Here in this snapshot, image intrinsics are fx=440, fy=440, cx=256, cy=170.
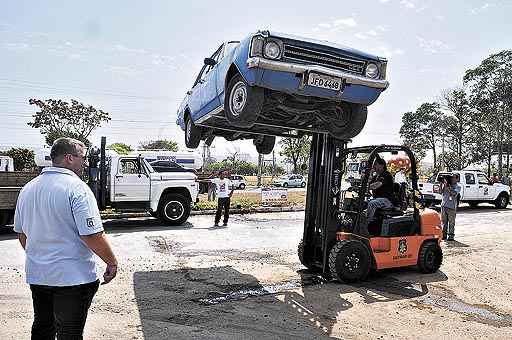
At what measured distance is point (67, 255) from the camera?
9.59ft

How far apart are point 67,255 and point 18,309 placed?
2.92 meters

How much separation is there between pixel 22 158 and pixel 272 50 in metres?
30.4

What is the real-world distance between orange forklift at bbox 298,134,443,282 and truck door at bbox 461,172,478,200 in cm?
1259

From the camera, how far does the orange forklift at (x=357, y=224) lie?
6637 millimetres

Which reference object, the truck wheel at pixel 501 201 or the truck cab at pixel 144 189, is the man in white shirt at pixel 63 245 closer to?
the truck cab at pixel 144 189

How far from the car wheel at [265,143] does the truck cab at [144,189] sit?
196 inches

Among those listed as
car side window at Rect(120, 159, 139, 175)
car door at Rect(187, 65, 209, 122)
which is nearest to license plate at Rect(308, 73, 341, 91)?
car door at Rect(187, 65, 209, 122)

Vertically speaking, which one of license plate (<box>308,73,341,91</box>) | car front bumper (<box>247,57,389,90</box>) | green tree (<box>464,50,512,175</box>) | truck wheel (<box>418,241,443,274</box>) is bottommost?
truck wheel (<box>418,241,443,274</box>)

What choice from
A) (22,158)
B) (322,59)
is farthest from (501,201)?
(22,158)

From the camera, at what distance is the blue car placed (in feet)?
16.5

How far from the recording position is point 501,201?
19.9 meters

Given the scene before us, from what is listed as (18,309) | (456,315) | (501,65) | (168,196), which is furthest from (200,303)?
(501,65)

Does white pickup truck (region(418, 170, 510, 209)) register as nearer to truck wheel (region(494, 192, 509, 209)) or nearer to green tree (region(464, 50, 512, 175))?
truck wheel (region(494, 192, 509, 209))

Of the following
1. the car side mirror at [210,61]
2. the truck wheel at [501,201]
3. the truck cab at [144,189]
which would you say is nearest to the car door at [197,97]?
the car side mirror at [210,61]
